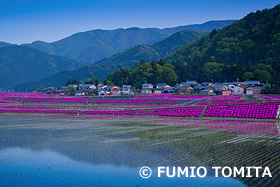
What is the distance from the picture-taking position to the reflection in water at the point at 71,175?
14570 mm

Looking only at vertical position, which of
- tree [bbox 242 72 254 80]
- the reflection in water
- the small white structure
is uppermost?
tree [bbox 242 72 254 80]

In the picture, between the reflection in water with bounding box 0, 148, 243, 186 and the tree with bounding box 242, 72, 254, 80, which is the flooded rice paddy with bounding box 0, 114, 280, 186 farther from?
the tree with bounding box 242, 72, 254, 80

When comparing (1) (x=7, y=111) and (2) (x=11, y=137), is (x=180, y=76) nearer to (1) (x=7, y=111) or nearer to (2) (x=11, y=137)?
(1) (x=7, y=111)

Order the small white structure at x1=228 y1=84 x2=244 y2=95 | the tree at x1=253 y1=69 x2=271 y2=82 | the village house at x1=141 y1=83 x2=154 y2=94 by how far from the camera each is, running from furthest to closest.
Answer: the village house at x1=141 y1=83 x2=154 y2=94
the tree at x1=253 y1=69 x2=271 y2=82
the small white structure at x1=228 y1=84 x2=244 y2=95

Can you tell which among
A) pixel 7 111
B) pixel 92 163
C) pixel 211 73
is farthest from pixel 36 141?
pixel 211 73

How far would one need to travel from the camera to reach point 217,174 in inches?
607

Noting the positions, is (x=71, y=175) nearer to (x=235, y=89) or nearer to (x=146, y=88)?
(x=235, y=89)

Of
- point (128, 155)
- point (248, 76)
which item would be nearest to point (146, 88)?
point (248, 76)

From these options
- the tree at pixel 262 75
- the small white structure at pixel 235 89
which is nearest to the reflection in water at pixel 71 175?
the small white structure at pixel 235 89

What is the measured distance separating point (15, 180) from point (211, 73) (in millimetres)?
165181
